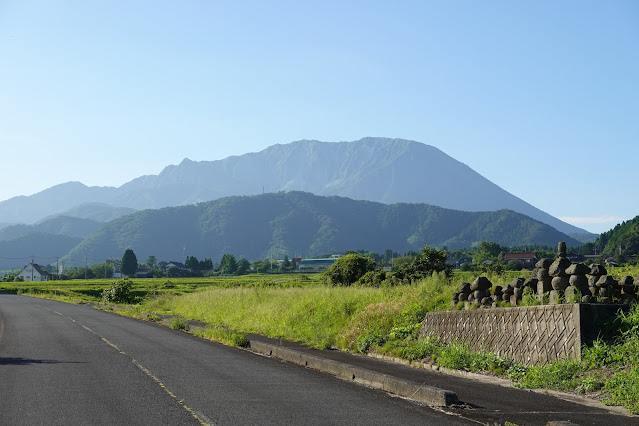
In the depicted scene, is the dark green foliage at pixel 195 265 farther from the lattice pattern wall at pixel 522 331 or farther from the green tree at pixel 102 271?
the lattice pattern wall at pixel 522 331

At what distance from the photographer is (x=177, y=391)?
420 inches

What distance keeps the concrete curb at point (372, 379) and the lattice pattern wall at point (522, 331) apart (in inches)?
90.7

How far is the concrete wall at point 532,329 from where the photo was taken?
10461 mm

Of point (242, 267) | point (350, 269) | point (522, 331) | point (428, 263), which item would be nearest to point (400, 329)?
point (522, 331)

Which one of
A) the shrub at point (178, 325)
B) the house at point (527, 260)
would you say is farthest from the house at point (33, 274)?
the shrub at point (178, 325)

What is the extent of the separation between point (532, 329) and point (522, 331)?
307 millimetres

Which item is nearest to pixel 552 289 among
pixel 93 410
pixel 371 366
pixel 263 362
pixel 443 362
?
pixel 443 362

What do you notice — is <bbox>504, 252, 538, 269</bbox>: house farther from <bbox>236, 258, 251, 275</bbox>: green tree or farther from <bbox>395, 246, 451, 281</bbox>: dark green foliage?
<bbox>236, 258, 251, 275</bbox>: green tree

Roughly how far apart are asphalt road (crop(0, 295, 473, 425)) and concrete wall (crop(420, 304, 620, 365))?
2733 mm

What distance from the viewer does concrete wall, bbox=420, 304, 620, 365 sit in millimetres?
10461

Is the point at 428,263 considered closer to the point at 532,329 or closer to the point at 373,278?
the point at 373,278

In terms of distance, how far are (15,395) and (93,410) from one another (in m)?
2.06

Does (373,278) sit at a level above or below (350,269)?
below

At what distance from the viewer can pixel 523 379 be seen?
1108 centimetres
